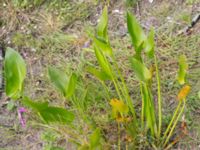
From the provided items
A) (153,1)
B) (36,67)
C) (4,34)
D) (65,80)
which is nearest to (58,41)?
(36,67)

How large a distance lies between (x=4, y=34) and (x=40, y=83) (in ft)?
1.61

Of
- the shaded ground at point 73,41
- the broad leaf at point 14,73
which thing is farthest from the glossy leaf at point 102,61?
the shaded ground at point 73,41

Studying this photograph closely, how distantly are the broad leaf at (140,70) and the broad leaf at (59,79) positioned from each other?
0.99 feet

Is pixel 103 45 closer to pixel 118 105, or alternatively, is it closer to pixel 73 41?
pixel 118 105

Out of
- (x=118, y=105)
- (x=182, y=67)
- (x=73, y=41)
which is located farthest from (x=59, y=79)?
(x=73, y=41)

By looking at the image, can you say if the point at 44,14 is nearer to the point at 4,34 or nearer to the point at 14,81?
the point at 4,34

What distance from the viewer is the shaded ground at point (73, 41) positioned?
221 cm

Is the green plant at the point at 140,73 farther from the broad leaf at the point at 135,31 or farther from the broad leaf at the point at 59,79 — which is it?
the broad leaf at the point at 59,79

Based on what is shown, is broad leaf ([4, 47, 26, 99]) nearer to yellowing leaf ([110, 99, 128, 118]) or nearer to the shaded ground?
yellowing leaf ([110, 99, 128, 118])

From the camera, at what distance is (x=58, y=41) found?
102 inches

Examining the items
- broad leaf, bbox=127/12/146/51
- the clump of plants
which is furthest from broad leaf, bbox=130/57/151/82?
broad leaf, bbox=127/12/146/51

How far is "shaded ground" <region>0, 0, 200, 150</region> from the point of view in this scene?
221 cm

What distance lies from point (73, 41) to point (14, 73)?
2.82 feet

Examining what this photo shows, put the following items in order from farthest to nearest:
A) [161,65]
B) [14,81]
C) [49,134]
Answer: [161,65], [49,134], [14,81]
